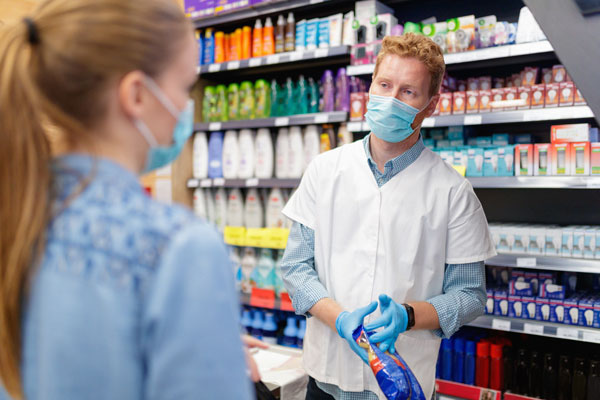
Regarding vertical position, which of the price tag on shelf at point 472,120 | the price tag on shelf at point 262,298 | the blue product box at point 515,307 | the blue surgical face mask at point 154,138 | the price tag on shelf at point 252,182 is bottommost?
the price tag on shelf at point 262,298

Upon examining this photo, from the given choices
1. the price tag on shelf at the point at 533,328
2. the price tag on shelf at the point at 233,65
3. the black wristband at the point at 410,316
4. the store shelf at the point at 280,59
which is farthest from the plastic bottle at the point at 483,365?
the price tag on shelf at the point at 233,65

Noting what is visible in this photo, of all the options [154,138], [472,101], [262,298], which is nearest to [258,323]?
[262,298]

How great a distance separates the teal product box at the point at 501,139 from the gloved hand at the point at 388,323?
1.95 metres

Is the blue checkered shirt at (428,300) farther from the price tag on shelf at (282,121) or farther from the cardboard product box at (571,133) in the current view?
the price tag on shelf at (282,121)

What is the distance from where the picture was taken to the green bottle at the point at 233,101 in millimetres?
4258

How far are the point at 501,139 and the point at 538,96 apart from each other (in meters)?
0.35

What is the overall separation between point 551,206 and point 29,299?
335cm

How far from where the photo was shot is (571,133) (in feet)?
9.33

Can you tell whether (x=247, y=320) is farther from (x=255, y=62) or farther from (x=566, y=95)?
(x=566, y=95)

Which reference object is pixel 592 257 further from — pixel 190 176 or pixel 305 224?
pixel 190 176

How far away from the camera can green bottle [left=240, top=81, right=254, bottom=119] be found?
416cm

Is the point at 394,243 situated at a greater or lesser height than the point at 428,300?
greater

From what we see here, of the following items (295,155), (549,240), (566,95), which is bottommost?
(549,240)

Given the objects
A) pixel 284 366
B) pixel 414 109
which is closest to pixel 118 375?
pixel 414 109
